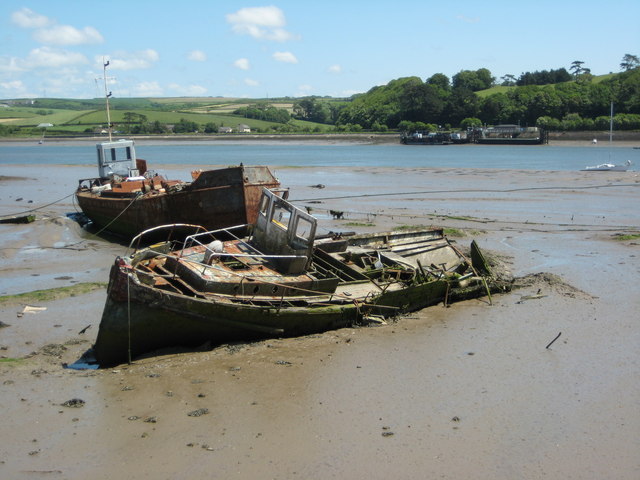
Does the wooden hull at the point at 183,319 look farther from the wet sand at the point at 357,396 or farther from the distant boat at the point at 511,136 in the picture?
the distant boat at the point at 511,136

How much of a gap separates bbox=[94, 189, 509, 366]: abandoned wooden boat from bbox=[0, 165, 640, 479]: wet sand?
13.5 inches

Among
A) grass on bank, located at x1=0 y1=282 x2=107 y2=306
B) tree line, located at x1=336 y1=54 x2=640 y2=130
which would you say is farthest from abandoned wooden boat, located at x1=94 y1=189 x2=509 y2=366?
tree line, located at x1=336 y1=54 x2=640 y2=130

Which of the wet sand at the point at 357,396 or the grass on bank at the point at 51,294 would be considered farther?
the grass on bank at the point at 51,294

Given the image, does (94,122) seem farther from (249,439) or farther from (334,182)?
(249,439)

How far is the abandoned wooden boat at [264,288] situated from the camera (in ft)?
32.4

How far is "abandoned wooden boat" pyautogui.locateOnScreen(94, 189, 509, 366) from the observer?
32.4 ft

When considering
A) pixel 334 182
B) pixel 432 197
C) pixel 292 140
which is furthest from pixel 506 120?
pixel 432 197

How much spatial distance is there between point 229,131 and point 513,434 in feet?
459

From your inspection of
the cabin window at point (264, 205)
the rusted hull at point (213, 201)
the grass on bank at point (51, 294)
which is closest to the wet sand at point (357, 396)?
the grass on bank at point (51, 294)

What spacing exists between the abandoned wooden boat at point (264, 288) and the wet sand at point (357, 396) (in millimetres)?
342

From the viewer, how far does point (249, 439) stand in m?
7.90

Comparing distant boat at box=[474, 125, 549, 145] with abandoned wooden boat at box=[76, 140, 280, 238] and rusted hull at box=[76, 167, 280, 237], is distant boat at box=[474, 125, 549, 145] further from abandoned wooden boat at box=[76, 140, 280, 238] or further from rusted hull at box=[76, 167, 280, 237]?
rusted hull at box=[76, 167, 280, 237]

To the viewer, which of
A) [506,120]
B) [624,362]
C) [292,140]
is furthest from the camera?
[292,140]

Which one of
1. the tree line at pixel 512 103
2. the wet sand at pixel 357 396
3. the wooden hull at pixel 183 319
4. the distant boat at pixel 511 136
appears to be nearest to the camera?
the wet sand at pixel 357 396
